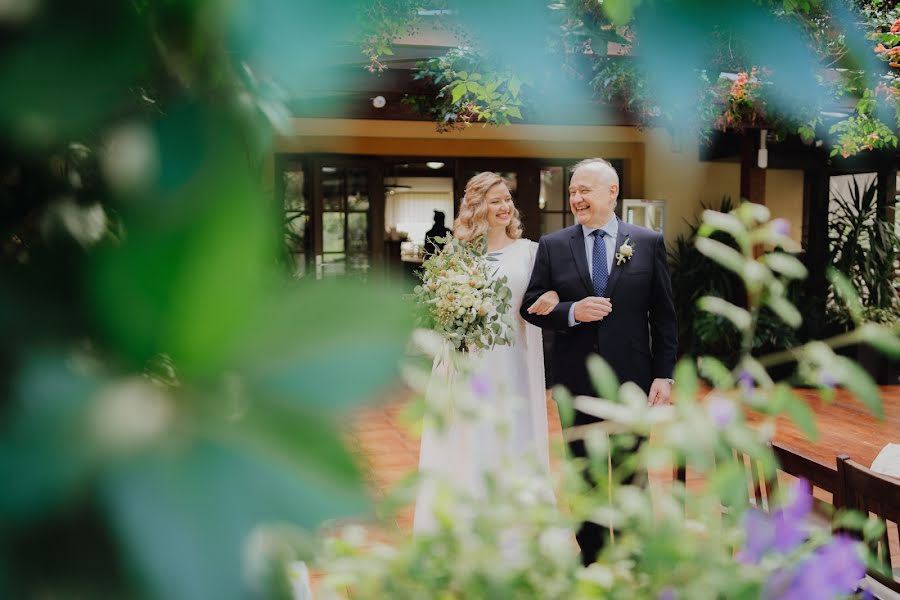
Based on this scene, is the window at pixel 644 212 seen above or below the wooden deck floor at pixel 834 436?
above

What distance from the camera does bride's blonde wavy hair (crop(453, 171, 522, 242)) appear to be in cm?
382

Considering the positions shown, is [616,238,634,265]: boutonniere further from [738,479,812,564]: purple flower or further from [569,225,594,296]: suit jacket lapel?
[738,479,812,564]: purple flower

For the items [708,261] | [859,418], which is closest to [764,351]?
[708,261]

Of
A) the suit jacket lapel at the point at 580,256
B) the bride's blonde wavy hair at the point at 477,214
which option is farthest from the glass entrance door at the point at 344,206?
the suit jacket lapel at the point at 580,256

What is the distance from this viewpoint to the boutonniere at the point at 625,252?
321 centimetres

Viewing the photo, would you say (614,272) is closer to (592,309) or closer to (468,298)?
(592,309)

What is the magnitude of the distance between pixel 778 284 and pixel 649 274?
273cm

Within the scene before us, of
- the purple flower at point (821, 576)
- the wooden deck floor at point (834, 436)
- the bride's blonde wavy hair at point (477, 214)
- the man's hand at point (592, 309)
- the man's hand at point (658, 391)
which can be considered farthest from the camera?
the wooden deck floor at point (834, 436)

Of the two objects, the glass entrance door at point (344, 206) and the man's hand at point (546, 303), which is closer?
the man's hand at point (546, 303)

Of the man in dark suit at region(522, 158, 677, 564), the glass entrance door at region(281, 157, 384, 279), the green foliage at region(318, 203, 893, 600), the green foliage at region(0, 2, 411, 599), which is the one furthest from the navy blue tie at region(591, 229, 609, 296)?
the glass entrance door at region(281, 157, 384, 279)

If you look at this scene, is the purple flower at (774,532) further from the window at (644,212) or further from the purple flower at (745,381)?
the window at (644,212)

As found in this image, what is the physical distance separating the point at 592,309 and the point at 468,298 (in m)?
0.54

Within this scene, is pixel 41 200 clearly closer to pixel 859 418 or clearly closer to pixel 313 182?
pixel 859 418

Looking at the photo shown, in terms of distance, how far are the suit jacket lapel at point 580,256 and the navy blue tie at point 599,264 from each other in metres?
0.03
